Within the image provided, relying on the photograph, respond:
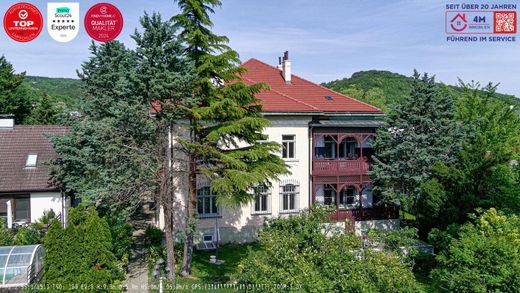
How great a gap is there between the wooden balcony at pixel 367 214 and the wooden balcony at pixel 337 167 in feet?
7.45

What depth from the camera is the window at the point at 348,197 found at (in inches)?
1017

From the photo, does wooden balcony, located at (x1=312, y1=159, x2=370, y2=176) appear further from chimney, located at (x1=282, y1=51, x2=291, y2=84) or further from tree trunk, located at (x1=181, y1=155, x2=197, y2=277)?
tree trunk, located at (x1=181, y1=155, x2=197, y2=277)

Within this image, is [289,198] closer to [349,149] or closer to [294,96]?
[349,149]

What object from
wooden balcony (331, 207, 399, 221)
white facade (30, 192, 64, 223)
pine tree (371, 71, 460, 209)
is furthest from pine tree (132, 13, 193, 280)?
pine tree (371, 71, 460, 209)

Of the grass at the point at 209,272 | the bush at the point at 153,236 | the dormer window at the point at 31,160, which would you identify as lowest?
the grass at the point at 209,272

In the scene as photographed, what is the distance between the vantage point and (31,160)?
2175cm

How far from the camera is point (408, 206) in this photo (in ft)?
75.7

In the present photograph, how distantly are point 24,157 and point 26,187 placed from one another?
2202mm

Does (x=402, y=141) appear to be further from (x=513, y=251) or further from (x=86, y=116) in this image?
(x=86, y=116)

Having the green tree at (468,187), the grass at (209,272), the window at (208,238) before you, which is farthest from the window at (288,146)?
the green tree at (468,187)

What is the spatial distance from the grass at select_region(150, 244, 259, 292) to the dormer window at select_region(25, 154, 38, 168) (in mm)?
9450

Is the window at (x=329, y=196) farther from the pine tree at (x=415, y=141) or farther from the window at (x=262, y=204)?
the window at (x=262, y=204)

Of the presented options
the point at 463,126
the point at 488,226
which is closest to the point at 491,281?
the point at 488,226

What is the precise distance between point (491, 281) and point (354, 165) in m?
13.8
